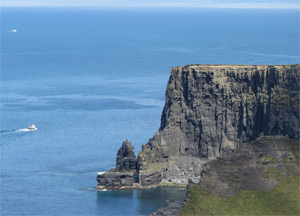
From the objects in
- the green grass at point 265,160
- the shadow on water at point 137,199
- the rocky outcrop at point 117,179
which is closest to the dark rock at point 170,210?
the green grass at point 265,160

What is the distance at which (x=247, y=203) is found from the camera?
322ft

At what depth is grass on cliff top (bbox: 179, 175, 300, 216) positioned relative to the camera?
3816 inches

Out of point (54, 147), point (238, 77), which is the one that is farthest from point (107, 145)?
point (238, 77)

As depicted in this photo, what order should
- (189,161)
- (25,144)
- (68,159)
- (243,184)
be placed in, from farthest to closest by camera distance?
(25,144)
(68,159)
(189,161)
(243,184)

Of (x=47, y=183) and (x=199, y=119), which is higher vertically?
(x=199, y=119)

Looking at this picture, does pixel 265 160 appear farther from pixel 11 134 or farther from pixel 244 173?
pixel 11 134

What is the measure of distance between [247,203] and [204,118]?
39.3 metres

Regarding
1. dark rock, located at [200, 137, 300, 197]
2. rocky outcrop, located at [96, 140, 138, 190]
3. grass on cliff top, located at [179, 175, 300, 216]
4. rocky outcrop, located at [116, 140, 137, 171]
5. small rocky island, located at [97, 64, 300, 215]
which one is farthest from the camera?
rocky outcrop, located at [116, 140, 137, 171]

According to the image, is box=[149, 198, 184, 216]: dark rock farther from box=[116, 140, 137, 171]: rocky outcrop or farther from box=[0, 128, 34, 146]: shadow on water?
box=[0, 128, 34, 146]: shadow on water

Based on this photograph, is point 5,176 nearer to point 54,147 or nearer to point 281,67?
point 54,147

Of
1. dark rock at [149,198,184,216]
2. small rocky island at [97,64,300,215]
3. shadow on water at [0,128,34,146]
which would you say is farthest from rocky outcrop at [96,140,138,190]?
shadow on water at [0,128,34,146]

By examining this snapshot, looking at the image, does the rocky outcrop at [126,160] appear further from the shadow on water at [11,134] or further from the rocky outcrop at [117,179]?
the shadow on water at [11,134]

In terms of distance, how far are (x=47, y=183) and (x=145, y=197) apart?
15.4 meters

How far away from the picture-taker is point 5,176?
465 ft
